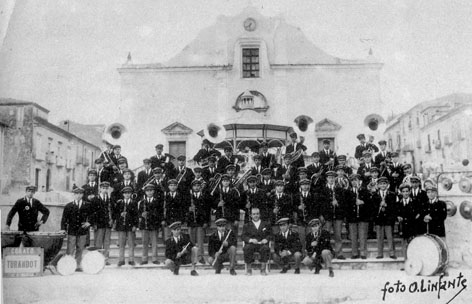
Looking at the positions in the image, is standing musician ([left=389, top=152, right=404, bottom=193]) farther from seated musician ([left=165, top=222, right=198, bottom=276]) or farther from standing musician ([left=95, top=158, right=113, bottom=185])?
standing musician ([left=95, top=158, right=113, bottom=185])

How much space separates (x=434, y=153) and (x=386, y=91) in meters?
0.86

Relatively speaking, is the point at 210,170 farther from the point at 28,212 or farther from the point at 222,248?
the point at 28,212

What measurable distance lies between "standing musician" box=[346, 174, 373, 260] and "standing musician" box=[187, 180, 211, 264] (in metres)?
1.40

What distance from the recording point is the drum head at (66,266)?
4.38 metres

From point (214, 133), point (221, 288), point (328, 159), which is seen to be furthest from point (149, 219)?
point (328, 159)

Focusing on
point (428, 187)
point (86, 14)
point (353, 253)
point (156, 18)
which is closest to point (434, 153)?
point (428, 187)

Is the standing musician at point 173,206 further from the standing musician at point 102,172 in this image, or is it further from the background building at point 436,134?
the background building at point 436,134

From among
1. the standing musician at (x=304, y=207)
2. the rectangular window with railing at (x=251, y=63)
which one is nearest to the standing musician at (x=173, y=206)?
the standing musician at (x=304, y=207)

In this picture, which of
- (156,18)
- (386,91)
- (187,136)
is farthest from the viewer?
(187,136)

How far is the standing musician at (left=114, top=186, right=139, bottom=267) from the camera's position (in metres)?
4.69

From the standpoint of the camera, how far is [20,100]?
183 inches

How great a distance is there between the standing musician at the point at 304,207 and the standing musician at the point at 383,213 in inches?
22.9

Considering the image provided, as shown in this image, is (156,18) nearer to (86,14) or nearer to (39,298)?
(86,14)

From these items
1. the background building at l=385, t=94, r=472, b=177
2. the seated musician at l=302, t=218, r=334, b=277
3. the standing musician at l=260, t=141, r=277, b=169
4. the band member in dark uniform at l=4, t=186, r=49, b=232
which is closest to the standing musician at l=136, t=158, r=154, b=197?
the band member in dark uniform at l=4, t=186, r=49, b=232
